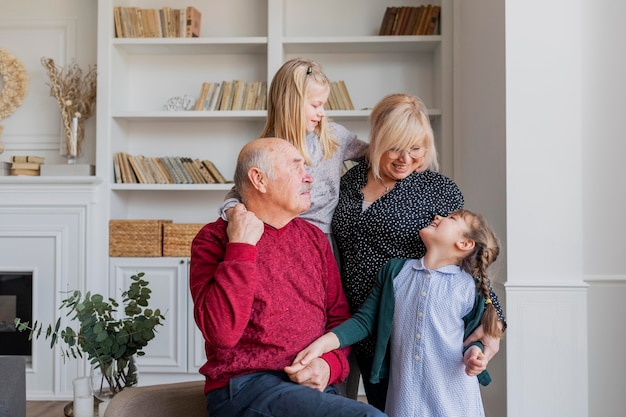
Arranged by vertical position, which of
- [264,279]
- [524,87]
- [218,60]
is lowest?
[264,279]

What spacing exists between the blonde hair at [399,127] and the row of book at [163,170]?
2.54 meters

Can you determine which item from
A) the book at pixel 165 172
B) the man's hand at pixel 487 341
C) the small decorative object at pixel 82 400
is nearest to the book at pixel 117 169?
the book at pixel 165 172

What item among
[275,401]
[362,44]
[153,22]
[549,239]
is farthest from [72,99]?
[275,401]

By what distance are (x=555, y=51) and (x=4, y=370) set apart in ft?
8.15

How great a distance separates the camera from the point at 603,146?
3.16 meters

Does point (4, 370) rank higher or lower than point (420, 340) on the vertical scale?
lower

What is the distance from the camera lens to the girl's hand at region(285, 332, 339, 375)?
166 centimetres

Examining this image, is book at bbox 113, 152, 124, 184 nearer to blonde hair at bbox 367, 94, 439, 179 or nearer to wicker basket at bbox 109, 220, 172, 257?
wicker basket at bbox 109, 220, 172, 257

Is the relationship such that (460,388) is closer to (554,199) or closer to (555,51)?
(554,199)

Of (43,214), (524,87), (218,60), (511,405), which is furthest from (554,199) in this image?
(43,214)

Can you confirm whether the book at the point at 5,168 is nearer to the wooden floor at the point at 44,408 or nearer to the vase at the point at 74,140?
the vase at the point at 74,140

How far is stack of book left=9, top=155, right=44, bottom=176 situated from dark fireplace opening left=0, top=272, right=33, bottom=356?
2.06 ft

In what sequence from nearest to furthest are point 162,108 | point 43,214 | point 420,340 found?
point 420,340 < point 43,214 < point 162,108

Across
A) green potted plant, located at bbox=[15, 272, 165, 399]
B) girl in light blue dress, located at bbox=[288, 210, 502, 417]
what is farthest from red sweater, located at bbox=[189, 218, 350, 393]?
green potted plant, located at bbox=[15, 272, 165, 399]
